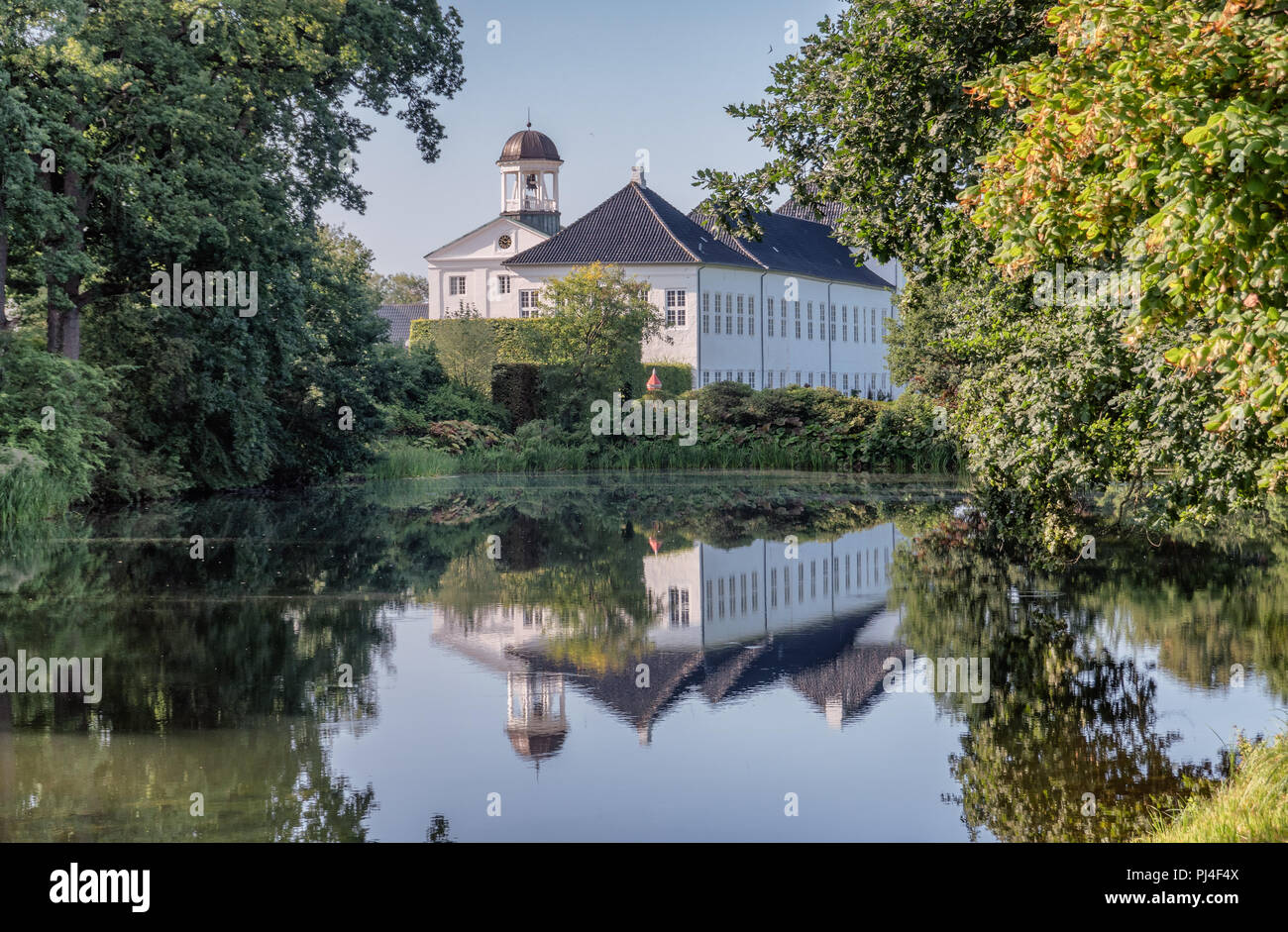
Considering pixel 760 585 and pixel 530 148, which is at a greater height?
pixel 530 148

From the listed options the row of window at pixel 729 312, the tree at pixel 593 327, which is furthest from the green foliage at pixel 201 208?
the row of window at pixel 729 312

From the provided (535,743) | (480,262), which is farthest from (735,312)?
(535,743)

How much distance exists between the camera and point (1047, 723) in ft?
29.6

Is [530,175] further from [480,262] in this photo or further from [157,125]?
[157,125]

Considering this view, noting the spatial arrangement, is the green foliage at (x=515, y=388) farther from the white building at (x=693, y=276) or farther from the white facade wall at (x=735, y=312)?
the white building at (x=693, y=276)

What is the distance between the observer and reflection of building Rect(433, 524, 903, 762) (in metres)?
10.0

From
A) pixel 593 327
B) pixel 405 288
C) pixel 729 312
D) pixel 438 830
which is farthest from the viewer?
pixel 405 288

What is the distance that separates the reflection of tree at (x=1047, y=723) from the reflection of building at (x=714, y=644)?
731 millimetres

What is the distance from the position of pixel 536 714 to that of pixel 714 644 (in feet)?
11.2

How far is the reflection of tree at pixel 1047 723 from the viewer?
7086mm

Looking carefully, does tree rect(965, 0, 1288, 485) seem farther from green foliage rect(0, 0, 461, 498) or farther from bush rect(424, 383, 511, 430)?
bush rect(424, 383, 511, 430)

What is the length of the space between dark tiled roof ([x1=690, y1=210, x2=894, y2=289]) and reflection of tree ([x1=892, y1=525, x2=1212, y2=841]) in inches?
2533
